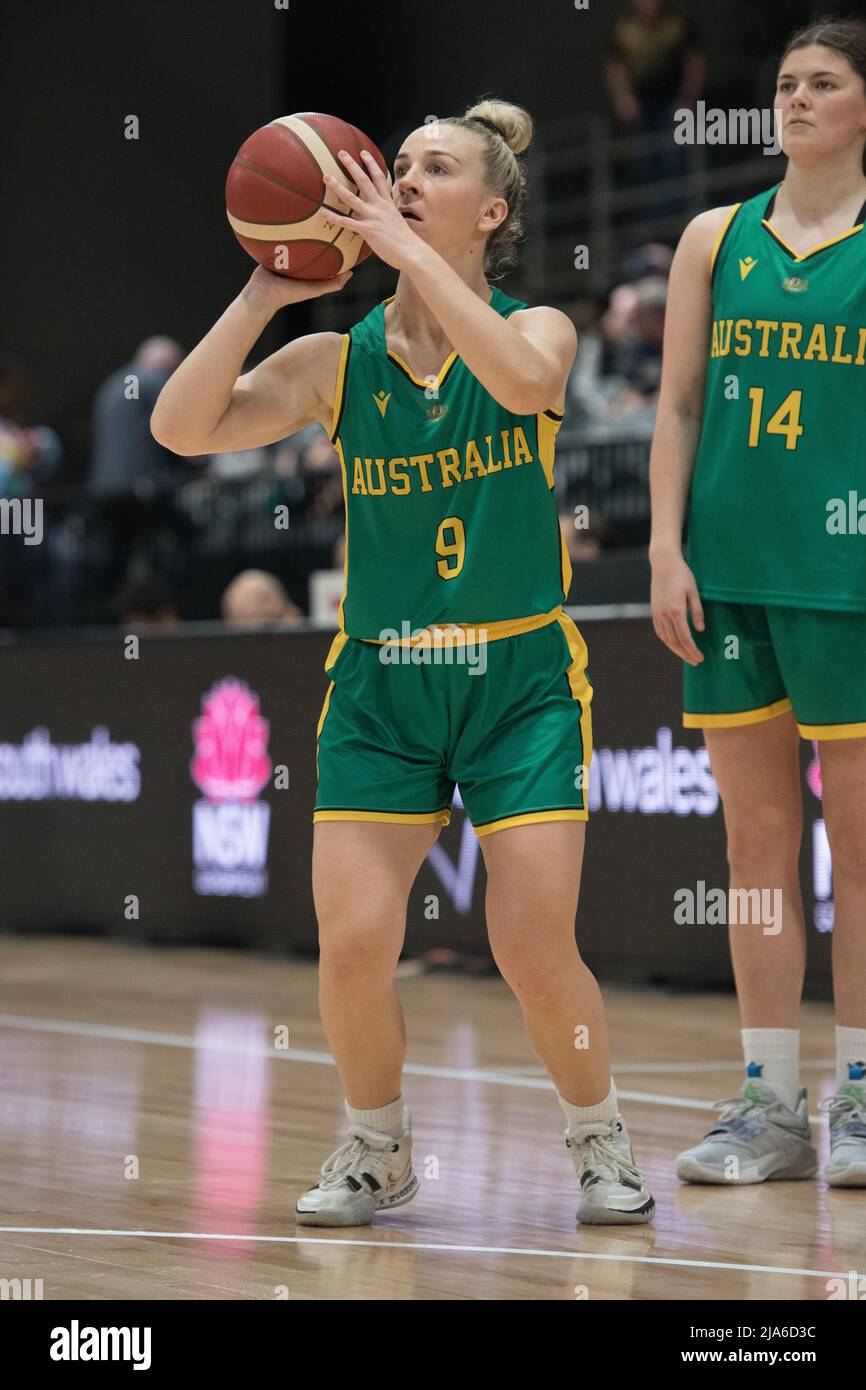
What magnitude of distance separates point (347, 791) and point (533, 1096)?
5.96ft

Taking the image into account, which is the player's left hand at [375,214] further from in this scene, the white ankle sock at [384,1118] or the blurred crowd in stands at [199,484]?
the blurred crowd in stands at [199,484]

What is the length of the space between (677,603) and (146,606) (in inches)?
247

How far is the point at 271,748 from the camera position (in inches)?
332

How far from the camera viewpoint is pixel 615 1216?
3.74 metres

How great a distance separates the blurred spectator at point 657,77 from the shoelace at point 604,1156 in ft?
31.9

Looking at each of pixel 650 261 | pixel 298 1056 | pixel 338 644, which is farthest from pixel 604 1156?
pixel 650 261

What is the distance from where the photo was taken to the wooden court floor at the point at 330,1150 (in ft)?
11.0

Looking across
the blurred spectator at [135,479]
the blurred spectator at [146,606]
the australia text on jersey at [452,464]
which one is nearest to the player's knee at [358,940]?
the australia text on jersey at [452,464]

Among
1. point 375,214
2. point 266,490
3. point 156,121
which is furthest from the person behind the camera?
point 156,121

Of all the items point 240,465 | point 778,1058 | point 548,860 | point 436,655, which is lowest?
point 778,1058

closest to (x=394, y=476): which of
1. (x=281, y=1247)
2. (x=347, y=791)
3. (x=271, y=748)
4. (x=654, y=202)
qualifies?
(x=347, y=791)

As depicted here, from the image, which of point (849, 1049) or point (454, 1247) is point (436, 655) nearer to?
point (454, 1247)

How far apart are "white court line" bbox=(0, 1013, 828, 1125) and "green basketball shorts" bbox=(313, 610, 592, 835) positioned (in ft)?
5.20

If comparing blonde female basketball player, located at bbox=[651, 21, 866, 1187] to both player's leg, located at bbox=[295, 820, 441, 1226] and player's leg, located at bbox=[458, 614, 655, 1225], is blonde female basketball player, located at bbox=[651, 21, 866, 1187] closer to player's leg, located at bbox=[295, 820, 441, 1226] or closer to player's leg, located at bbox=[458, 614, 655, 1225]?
player's leg, located at bbox=[458, 614, 655, 1225]
